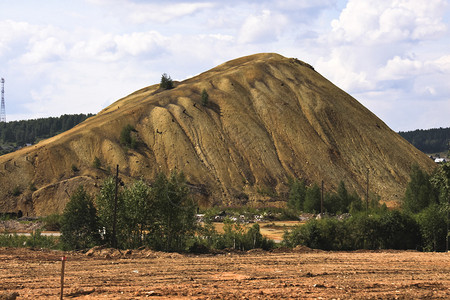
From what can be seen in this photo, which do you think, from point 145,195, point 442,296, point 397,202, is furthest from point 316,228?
point 397,202

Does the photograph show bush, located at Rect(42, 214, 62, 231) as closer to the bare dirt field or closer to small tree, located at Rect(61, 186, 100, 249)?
small tree, located at Rect(61, 186, 100, 249)

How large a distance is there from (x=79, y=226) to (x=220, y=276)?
15635 mm

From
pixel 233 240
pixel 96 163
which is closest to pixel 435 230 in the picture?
pixel 233 240

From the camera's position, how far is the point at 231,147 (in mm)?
89188

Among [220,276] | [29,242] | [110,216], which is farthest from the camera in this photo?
[29,242]

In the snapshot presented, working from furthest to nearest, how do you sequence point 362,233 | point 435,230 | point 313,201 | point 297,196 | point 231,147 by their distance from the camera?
point 231,147 → point 297,196 → point 313,201 → point 362,233 → point 435,230

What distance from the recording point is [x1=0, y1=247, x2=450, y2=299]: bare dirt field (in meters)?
18.4

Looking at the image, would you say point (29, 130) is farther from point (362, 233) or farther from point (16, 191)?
point (362, 233)

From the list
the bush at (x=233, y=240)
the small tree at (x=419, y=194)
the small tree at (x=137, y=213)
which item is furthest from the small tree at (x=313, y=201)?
the small tree at (x=137, y=213)

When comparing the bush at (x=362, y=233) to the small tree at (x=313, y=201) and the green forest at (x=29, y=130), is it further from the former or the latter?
the green forest at (x=29, y=130)

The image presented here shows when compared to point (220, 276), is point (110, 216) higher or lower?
higher

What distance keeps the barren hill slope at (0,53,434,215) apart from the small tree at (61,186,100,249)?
39.1 meters

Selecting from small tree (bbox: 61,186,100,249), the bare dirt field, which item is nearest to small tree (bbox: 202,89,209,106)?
small tree (bbox: 61,186,100,249)

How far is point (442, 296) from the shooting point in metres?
18.5
